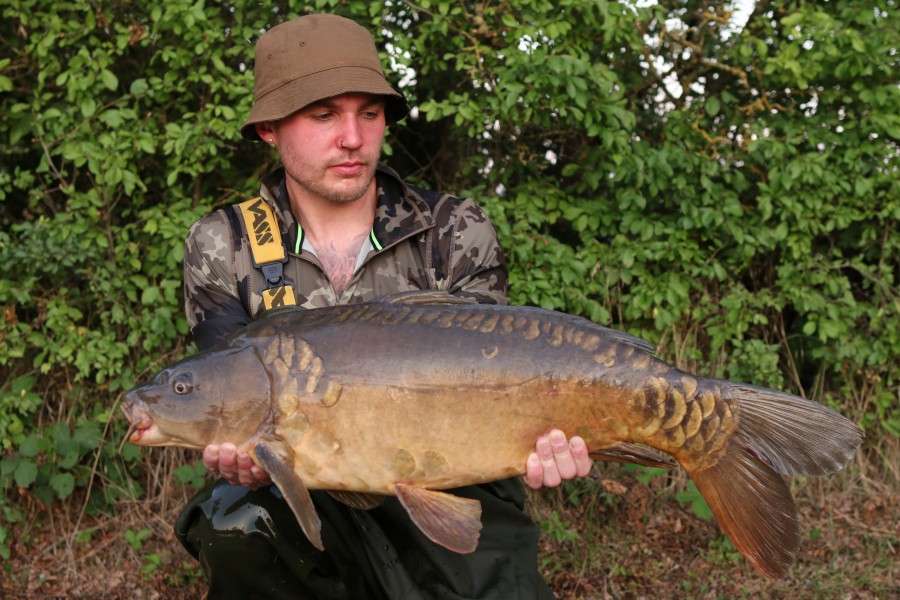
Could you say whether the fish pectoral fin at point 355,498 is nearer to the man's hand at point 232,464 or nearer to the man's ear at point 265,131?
the man's hand at point 232,464

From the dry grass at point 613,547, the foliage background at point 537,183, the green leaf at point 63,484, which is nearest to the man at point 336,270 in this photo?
the dry grass at point 613,547

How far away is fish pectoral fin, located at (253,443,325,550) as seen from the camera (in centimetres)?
183

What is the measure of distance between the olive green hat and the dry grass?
5.35 feet

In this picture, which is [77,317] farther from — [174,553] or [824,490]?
[824,490]

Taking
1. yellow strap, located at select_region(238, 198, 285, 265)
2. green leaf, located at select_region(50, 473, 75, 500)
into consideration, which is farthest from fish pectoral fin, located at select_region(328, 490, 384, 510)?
green leaf, located at select_region(50, 473, 75, 500)

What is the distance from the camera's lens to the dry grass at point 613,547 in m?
3.10

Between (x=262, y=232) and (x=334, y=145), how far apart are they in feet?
1.06

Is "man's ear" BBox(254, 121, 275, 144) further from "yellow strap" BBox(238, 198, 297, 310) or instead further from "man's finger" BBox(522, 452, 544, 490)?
"man's finger" BBox(522, 452, 544, 490)

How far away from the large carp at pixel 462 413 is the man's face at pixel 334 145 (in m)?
0.66

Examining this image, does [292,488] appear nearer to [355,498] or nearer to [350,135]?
[355,498]

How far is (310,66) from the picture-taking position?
8.01 feet

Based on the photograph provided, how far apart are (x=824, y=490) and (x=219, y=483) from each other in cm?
241

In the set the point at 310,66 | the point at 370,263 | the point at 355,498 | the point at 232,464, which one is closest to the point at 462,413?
the point at 355,498

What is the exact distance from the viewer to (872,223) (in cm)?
388
